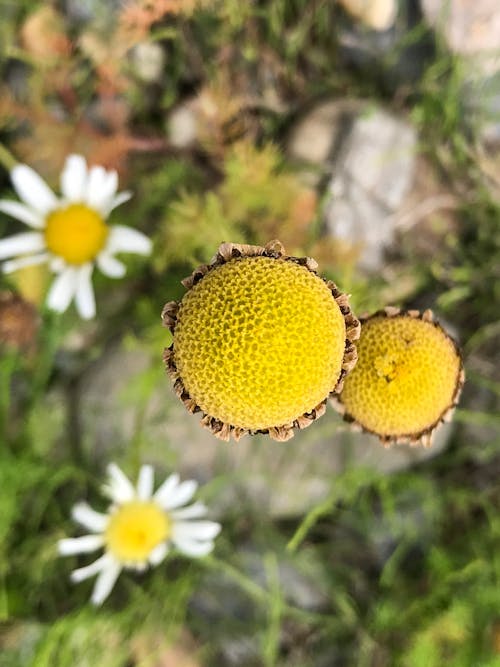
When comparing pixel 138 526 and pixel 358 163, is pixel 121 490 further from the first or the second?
pixel 358 163

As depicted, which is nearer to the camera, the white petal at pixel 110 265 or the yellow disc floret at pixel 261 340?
the yellow disc floret at pixel 261 340

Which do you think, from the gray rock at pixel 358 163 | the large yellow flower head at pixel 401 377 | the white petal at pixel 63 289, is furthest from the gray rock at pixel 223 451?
the large yellow flower head at pixel 401 377

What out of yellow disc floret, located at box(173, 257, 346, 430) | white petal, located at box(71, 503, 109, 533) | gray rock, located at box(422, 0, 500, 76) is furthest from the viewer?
gray rock, located at box(422, 0, 500, 76)

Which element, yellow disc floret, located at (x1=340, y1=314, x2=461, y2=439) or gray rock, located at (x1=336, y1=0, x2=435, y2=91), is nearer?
yellow disc floret, located at (x1=340, y1=314, x2=461, y2=439)

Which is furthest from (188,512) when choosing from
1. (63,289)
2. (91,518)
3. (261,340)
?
(261,340)

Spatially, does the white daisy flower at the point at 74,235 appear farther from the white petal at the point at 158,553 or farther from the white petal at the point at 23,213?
the white petal at the point at 158,553

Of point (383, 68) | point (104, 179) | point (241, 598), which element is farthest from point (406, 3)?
point (241, 598)

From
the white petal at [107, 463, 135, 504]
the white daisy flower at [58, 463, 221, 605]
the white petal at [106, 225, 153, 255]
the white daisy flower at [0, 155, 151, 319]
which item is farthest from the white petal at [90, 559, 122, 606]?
the white petal at [106, 225, 153, 255]

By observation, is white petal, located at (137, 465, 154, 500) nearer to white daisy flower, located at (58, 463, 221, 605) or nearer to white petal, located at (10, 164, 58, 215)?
white daisy flower, located at (58, 463, 221, 605)
